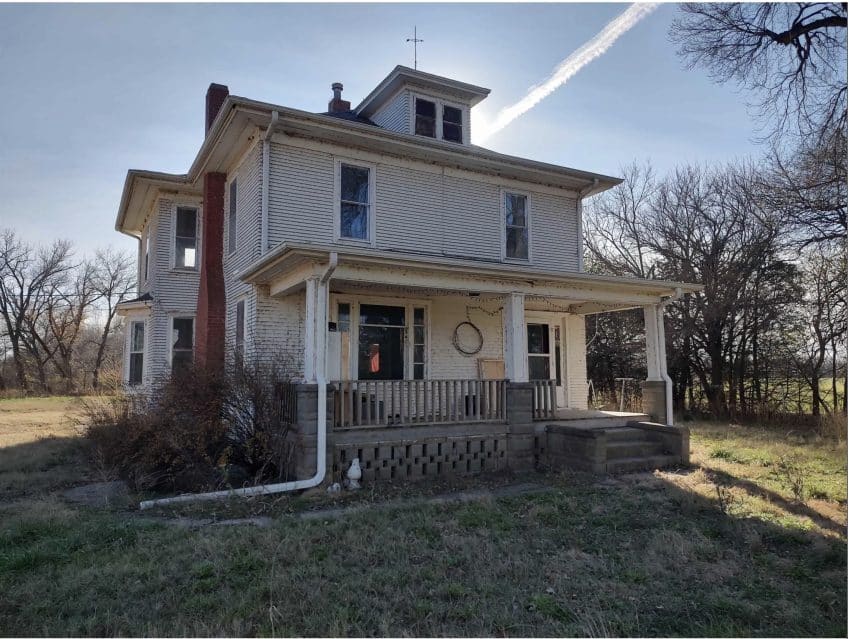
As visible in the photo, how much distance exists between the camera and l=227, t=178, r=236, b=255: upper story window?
475 inches

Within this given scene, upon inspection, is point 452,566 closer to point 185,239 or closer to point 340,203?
point 340,203

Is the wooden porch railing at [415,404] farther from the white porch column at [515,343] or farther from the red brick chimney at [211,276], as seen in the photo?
the red brick chimney at [211,276]

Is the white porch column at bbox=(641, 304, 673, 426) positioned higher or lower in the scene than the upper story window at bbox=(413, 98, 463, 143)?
lower

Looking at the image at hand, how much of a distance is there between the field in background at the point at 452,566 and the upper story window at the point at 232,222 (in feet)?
19.1

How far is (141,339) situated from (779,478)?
13989mm

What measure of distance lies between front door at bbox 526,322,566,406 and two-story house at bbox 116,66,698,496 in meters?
0.04

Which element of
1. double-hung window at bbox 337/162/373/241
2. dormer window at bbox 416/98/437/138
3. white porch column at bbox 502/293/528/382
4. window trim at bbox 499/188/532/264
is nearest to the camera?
white porch column at bbox 502/293/528/382

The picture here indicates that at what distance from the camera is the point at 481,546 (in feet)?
18.5

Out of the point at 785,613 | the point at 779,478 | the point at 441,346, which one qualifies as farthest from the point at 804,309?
the point at 785,613

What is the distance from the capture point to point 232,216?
482 inches

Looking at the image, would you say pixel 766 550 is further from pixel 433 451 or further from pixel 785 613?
pixel 433 451

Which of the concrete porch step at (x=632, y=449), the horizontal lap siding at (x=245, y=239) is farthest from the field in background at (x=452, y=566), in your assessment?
the horizontal lap siding at (x=245, y=239)

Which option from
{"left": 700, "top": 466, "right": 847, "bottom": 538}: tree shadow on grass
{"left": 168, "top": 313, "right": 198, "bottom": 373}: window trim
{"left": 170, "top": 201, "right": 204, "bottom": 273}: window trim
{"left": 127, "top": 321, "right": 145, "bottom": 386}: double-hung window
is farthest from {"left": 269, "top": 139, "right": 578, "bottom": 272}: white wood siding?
{"left": 127, "top": 321, "right": 145, "bottom": 386}: double-hung window

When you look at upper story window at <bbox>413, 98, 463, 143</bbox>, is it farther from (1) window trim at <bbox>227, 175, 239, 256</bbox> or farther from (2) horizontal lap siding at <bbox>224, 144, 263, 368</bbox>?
(1) window trim at <bbox>227, 175, 239, 256</bbox>
